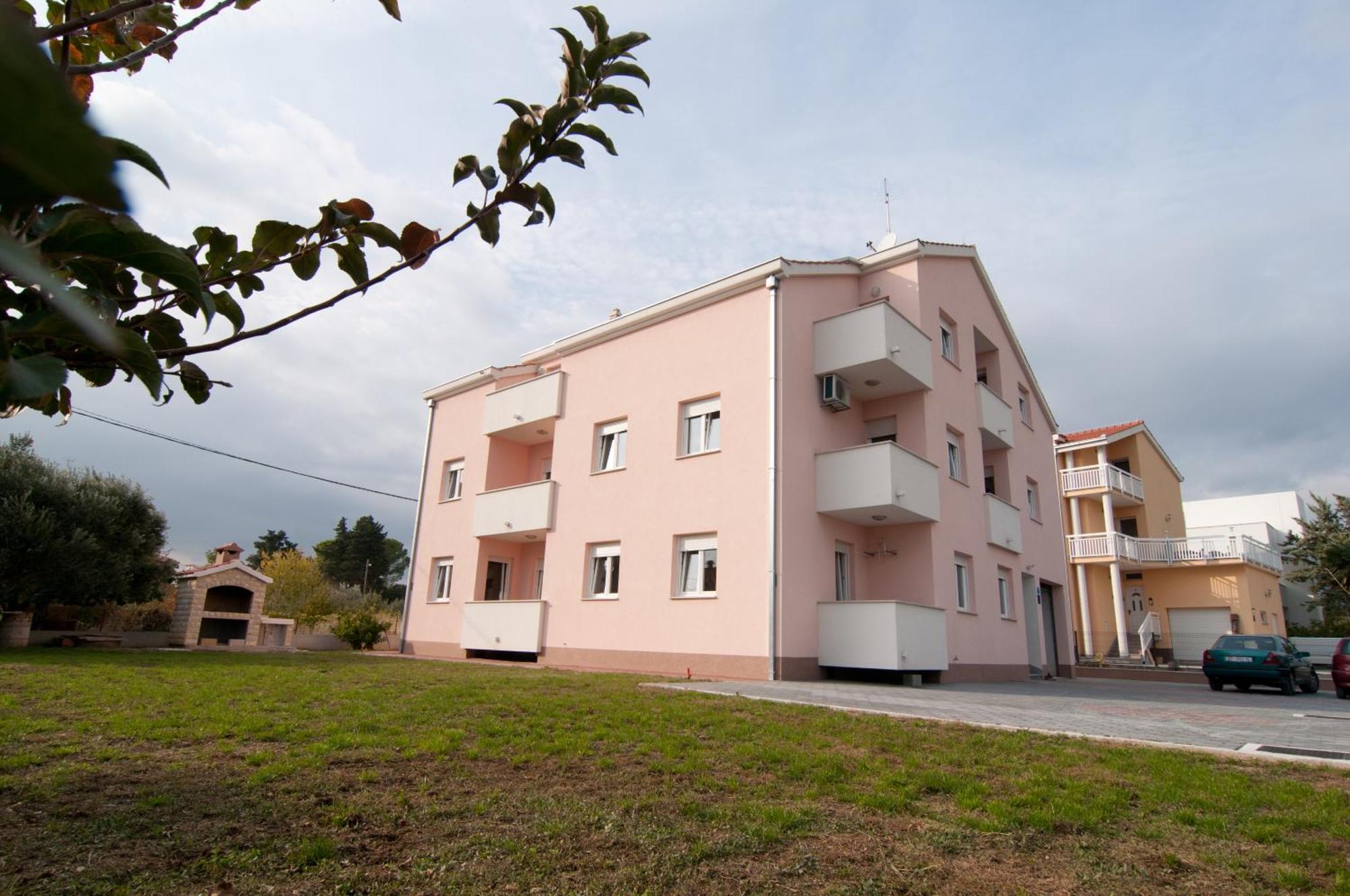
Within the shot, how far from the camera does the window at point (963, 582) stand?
17.9 metres

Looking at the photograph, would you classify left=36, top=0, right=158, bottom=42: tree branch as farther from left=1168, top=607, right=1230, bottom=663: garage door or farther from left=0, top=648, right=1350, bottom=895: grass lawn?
left=1168, top=607, right=1230, bottom=663: garage door

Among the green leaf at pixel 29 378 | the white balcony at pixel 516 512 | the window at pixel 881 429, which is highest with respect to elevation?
the window at pixel 881 429

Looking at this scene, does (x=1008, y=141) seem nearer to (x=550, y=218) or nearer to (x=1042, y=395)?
(x=550, y=218)

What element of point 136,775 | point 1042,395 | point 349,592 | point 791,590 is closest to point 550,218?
point 136,775

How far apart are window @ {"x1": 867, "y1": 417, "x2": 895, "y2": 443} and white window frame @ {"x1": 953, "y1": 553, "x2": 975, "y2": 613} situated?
310cm

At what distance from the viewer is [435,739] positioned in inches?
248

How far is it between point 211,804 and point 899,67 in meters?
6.93

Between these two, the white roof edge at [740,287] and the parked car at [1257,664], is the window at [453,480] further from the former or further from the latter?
the parked car at [1257,664]

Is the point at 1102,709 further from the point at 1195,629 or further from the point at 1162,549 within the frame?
the point at 1195,629

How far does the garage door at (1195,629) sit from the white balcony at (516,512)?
25.6 metres

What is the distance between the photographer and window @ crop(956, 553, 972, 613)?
1786cm

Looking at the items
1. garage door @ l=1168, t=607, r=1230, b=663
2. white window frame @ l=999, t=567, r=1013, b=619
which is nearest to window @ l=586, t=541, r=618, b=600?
white window frame @ l=999, t=567, r=1013, b=619

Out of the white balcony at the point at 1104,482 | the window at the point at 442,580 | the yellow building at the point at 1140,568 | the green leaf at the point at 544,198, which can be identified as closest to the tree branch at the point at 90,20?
the green leaf at the point at 544,198

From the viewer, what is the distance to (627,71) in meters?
2.06
